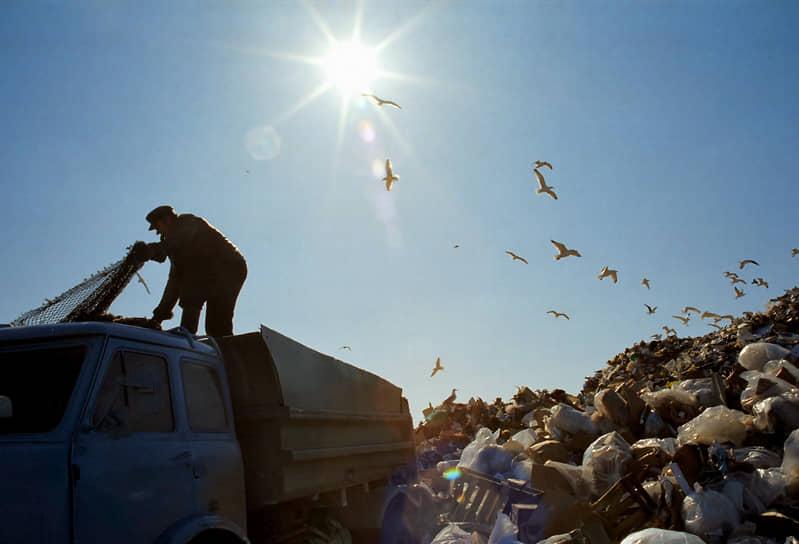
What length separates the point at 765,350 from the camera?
25.0 feet

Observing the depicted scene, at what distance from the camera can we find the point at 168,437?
309 cm

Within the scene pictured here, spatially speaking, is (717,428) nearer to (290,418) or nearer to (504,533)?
(504,533)

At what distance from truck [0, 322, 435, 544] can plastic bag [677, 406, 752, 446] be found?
343 cm

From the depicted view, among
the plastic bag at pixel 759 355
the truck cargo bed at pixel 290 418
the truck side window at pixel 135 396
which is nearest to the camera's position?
the truck side window at pixel 135 396

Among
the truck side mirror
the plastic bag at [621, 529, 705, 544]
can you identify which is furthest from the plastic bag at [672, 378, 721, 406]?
the truck side mirror

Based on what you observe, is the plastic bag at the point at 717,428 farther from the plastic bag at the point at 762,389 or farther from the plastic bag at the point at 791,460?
the plastic bag at the point at 791,460

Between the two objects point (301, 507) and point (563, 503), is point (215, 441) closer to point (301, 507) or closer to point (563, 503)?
point (301, 507)

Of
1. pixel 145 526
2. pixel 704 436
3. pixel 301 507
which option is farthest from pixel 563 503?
pixel 145 526

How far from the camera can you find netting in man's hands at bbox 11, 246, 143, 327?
4.38 metres

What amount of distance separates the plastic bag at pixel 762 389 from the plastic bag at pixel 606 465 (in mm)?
1524

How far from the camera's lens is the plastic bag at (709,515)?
458 cm

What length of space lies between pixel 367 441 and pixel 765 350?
5.31 metres

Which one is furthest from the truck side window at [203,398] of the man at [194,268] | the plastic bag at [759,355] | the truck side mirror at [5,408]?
the plastic bag at [759,355]

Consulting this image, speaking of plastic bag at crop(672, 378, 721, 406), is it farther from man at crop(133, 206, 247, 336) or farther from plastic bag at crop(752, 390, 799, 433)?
man at crop(133, 206, 247, 336)
